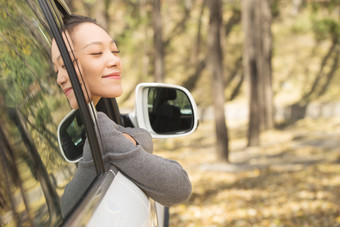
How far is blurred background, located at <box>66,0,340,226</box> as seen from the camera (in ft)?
26.6

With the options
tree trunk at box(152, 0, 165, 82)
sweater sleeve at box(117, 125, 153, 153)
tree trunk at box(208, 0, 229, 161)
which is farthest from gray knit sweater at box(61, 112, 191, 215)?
tree trunk at box(152, 0, 165, 82)

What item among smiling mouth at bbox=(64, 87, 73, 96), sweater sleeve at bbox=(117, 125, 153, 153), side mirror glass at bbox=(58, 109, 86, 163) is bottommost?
sweater sleeve at bbox=(117, 125, 153, 153)

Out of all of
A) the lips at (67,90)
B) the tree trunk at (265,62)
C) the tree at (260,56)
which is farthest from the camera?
the tree trunk at (265,62)

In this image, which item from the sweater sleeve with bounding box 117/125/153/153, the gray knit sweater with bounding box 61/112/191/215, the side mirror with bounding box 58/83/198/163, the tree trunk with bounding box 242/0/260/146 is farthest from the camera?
the tree trunk with bounding box 242/0/260/146

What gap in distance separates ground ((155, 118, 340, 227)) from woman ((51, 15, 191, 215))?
5029 mm

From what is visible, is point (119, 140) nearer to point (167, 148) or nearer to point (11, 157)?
point (11, 157)

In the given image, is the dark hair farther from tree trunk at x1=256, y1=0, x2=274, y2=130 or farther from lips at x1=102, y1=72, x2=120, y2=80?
tree trunk at x1=256, y1=0, x2=274, y2=130

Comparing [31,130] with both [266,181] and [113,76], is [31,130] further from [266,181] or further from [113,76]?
[266,181]

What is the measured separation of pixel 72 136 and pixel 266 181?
8.88m

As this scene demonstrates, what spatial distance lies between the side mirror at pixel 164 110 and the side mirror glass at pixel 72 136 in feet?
2.57

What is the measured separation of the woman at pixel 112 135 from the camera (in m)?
1.72

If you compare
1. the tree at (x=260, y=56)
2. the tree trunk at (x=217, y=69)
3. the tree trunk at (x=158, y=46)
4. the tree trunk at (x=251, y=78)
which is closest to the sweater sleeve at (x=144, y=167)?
the tree trunk at (x=217, y=69)

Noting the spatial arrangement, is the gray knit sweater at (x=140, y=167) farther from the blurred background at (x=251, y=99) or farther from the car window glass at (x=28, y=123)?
the blurred background at (x=251, y=99)

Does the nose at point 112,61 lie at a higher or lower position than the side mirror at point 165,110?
higher
